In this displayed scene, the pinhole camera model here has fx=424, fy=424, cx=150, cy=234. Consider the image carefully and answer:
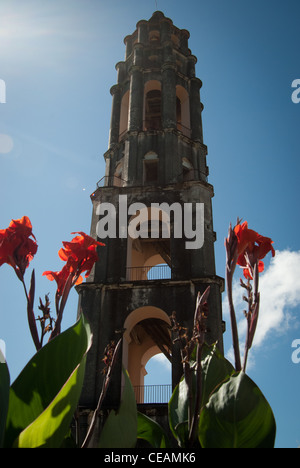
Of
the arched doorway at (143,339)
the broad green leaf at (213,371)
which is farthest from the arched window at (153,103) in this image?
the broad green leaf at (213,371)

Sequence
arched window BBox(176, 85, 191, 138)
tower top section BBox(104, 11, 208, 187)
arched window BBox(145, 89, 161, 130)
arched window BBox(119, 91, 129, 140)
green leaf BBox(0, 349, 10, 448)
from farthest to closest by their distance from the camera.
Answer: arched window BBox(145, 89, 161, 130)
arched window BBox(119, 91, 129, 140)
arched window BBox(176, 85, 191, 138)
tower top section BBox(104, 11, 208, 187)
green leaf BBox(0, 349, 10, 448)

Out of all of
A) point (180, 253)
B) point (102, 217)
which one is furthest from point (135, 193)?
point (180, 253)

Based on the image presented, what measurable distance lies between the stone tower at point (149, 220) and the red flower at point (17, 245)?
32.5ft

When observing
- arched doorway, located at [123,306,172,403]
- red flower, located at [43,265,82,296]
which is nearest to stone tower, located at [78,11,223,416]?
arched doorway, located at [123,306,172,403]

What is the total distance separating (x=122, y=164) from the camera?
18.3 metres

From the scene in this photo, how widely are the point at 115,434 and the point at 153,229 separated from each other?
50.8ft

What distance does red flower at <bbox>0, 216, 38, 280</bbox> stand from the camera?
2.76m

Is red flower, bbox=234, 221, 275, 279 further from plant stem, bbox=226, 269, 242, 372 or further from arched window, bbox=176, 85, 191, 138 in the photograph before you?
arched window, bbox=176, 85, 191, 138

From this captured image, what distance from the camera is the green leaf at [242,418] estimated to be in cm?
190

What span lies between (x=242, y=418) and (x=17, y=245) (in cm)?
174

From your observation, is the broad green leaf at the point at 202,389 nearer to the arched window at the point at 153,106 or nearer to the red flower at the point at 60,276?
the red flower at the point at 60,276

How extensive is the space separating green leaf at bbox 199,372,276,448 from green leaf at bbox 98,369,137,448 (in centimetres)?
36

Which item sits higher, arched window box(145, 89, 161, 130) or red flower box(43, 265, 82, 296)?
arched window box(145, 89, 161, 130)
